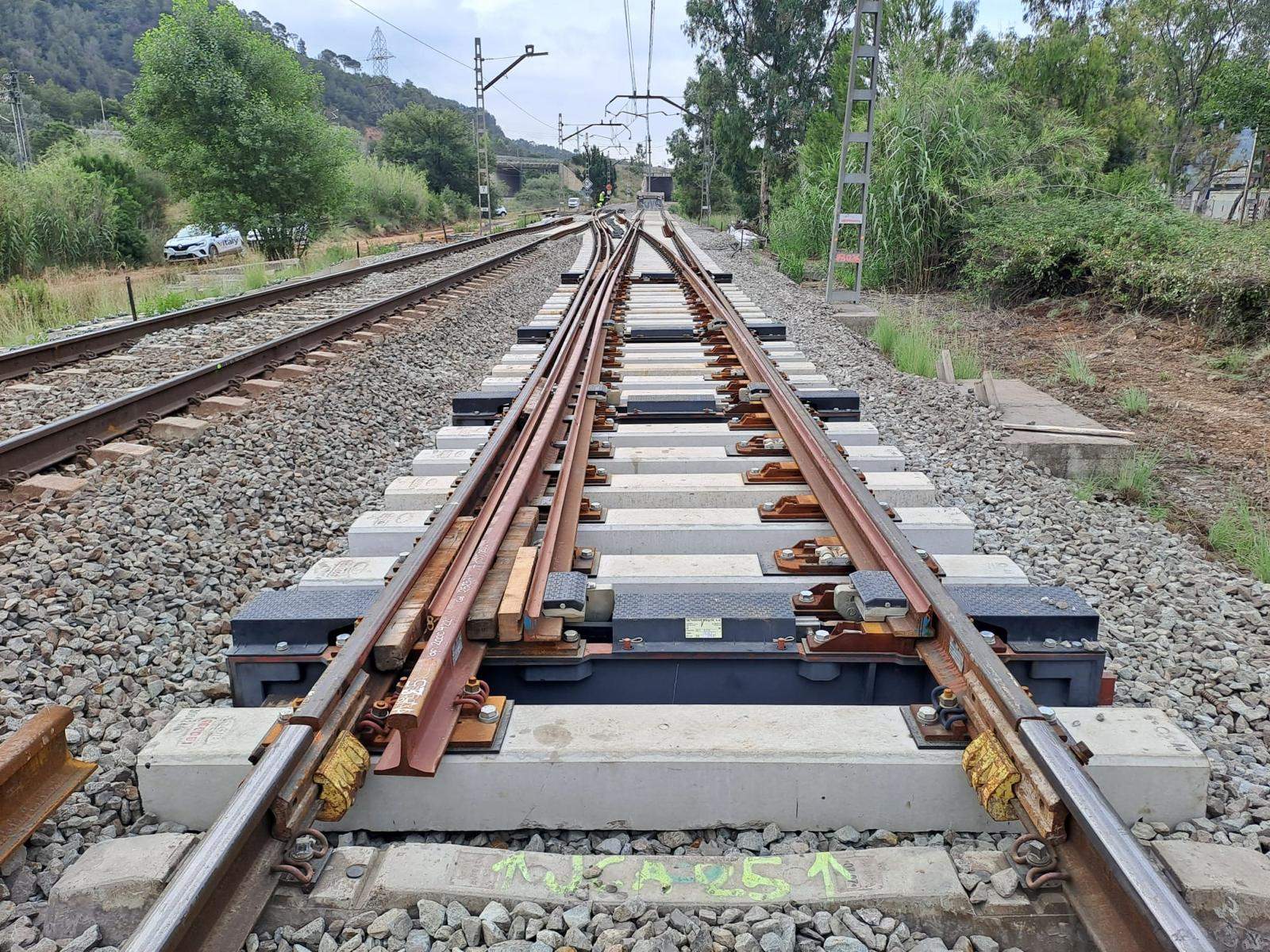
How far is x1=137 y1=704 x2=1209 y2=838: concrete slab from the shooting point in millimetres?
1760

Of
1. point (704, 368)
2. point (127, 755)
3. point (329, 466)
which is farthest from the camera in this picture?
point (704, 368)

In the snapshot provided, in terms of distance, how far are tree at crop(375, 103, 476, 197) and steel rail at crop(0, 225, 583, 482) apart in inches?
1858

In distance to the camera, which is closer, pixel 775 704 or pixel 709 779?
pixel 709 779

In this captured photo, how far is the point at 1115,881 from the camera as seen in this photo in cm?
135

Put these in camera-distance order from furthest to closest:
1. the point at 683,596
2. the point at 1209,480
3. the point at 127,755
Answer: the point at 1209,480
the point at 683,596
the point at 127,755

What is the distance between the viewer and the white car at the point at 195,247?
886 inches

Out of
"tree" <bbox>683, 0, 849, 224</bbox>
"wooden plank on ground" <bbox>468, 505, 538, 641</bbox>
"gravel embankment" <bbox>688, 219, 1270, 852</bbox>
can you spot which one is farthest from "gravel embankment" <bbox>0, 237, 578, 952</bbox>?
"tree" <bbox>683, 0, 849, 224</bbox>

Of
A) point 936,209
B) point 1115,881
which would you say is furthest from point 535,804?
point 936,209

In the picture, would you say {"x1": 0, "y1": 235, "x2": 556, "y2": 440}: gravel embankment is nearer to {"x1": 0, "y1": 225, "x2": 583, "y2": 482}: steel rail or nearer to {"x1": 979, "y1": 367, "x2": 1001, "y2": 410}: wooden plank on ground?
{"x1": 0, "y1": 225, "x2": 583, "y2": 482}: steel rail

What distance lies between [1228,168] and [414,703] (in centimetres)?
4450

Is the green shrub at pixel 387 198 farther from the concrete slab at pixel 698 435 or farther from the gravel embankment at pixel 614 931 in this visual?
the gravel embankment at pixel 614 931

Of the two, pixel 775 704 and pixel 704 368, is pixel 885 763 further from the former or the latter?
Answer: pixel 704 368

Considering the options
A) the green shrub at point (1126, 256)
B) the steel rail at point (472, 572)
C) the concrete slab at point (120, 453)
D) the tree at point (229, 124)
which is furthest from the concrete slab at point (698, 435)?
the tree at point (229, 124)

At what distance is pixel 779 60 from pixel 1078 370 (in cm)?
2806
